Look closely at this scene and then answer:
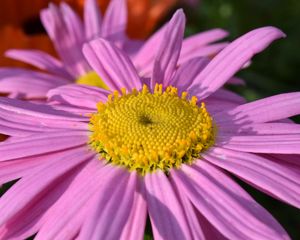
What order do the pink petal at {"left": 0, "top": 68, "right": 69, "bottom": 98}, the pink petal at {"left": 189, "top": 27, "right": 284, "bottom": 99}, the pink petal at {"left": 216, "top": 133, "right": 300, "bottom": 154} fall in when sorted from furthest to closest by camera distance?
the pink petal at {"left": 0, "top": 68, "right": 69, "bottom": 98}, the pink petal at {"left": 189, "top": 27, "right": 284, "bottom": 99}, the pink petal at {"left": 216, "top": 133, "right": 300, "bottom": 154}

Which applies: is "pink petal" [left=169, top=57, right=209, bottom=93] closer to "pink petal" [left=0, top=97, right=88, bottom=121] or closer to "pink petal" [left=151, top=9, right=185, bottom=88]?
"pink petal" [left=151, top=9, right=185, bottom=88]

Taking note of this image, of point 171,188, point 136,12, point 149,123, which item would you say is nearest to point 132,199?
point 171,188

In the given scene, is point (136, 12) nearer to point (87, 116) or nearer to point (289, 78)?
point (289, 78)

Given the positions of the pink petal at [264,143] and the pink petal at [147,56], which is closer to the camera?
the pink petal at [264,143]

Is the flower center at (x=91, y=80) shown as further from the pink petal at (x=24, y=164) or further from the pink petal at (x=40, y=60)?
the pink petal at (x=24, y=164)

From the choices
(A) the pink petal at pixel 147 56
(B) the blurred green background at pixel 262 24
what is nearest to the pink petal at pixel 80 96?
(A) the pink petal at pixel 147 56

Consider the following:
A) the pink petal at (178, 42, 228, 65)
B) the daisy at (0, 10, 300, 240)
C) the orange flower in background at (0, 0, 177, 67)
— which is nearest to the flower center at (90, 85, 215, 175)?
the daisy at (0, 10, 300, 240)
